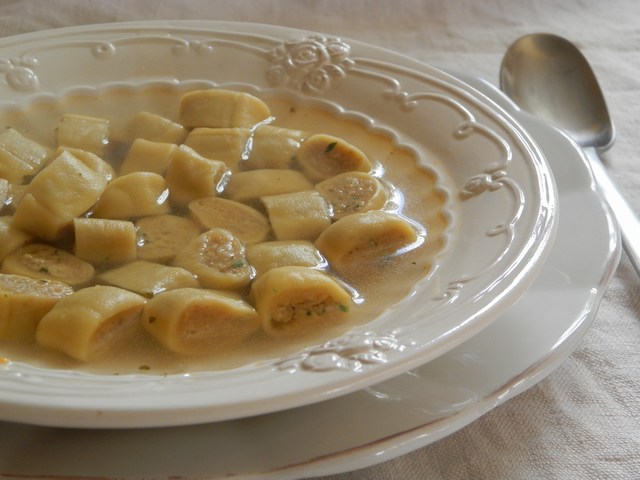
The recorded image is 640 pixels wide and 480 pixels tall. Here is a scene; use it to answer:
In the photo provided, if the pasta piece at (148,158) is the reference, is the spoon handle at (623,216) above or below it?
below

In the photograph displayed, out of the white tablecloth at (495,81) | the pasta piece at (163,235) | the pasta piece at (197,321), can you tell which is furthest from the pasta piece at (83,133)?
the white tablecloth at (495,81)

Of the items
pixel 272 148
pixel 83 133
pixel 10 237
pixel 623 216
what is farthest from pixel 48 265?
pixel 623 216

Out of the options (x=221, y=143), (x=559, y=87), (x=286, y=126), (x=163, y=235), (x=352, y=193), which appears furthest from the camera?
(x=559, y=87)

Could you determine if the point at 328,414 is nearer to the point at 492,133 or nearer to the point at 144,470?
the point at 144,470

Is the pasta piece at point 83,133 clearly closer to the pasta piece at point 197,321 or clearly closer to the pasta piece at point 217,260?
the pasta piece at point 217,260

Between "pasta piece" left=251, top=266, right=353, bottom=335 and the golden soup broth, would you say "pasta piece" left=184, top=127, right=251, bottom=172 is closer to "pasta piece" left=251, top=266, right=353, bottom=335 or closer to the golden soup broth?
the golden soup broth

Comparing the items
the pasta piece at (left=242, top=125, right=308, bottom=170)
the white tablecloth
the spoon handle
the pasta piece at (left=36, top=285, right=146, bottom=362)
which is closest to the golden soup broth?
the pasta piece at (left=36, top=285, right=146, bottom=362)

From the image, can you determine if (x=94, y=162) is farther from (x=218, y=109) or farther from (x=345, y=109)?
(x=345, y=109)
